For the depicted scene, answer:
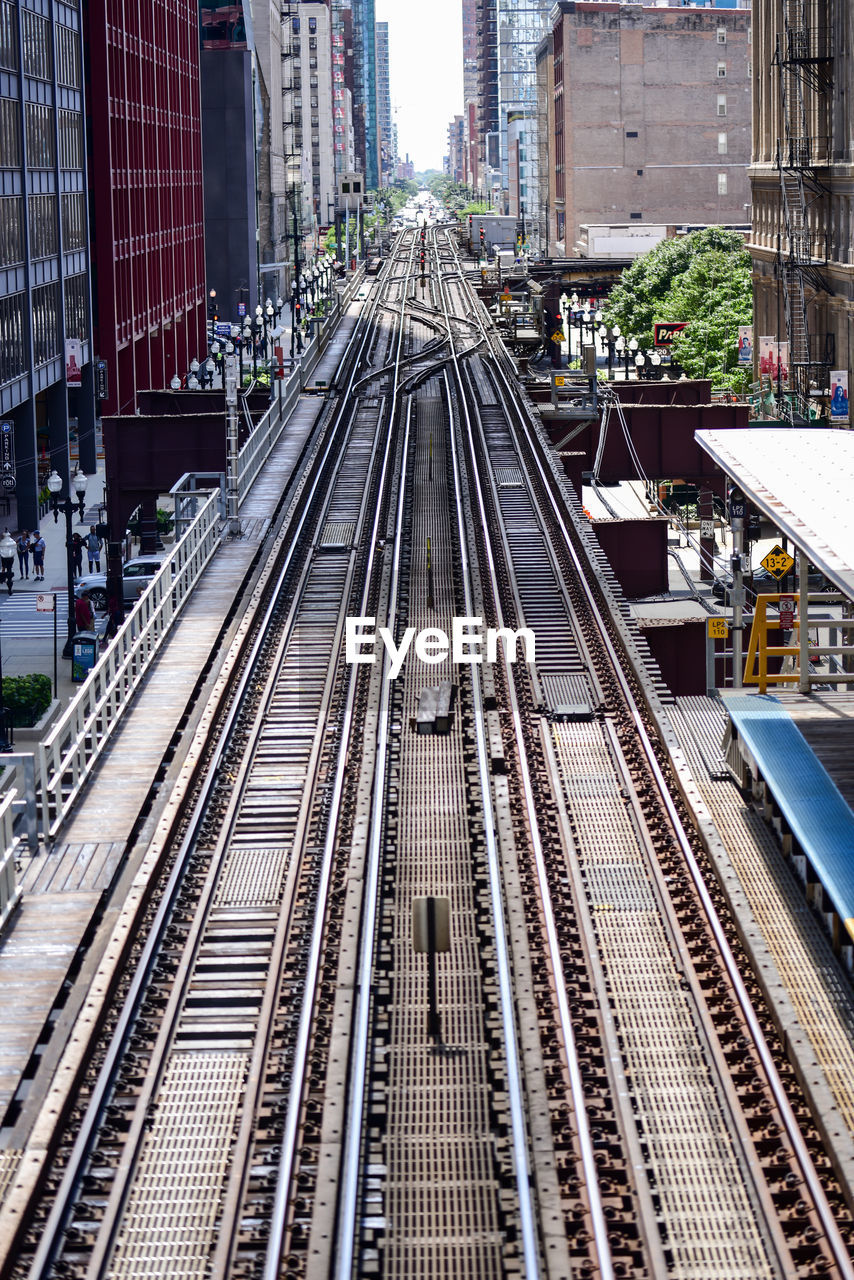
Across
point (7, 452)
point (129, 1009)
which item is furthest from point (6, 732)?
point (7, 452)

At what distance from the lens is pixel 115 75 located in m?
80.4

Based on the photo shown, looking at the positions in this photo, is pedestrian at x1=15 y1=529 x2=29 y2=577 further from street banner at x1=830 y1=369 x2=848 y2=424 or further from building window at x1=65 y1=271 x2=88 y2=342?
street banner at x1=830 y1=369 x2=848 y2=424

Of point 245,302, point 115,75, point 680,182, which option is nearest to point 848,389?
point 115,75

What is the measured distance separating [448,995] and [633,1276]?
545 cm

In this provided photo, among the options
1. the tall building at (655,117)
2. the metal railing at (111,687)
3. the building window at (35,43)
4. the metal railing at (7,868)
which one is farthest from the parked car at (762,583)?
the tall building at (655,117)

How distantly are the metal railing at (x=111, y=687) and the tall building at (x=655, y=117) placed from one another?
134m

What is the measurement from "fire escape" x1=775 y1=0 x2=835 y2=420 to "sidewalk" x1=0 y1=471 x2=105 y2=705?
2749 cm

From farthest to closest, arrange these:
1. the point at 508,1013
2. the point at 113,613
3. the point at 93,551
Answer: the point at 93,551, the point at 113,613, the point at 508,1013

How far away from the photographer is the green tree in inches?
3381

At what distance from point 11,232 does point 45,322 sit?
6214 millimetres

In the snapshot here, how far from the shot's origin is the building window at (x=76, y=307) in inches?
2756

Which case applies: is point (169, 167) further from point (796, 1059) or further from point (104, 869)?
point (796, 1059)

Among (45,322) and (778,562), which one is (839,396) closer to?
(45,322)

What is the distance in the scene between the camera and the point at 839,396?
6412 cm
